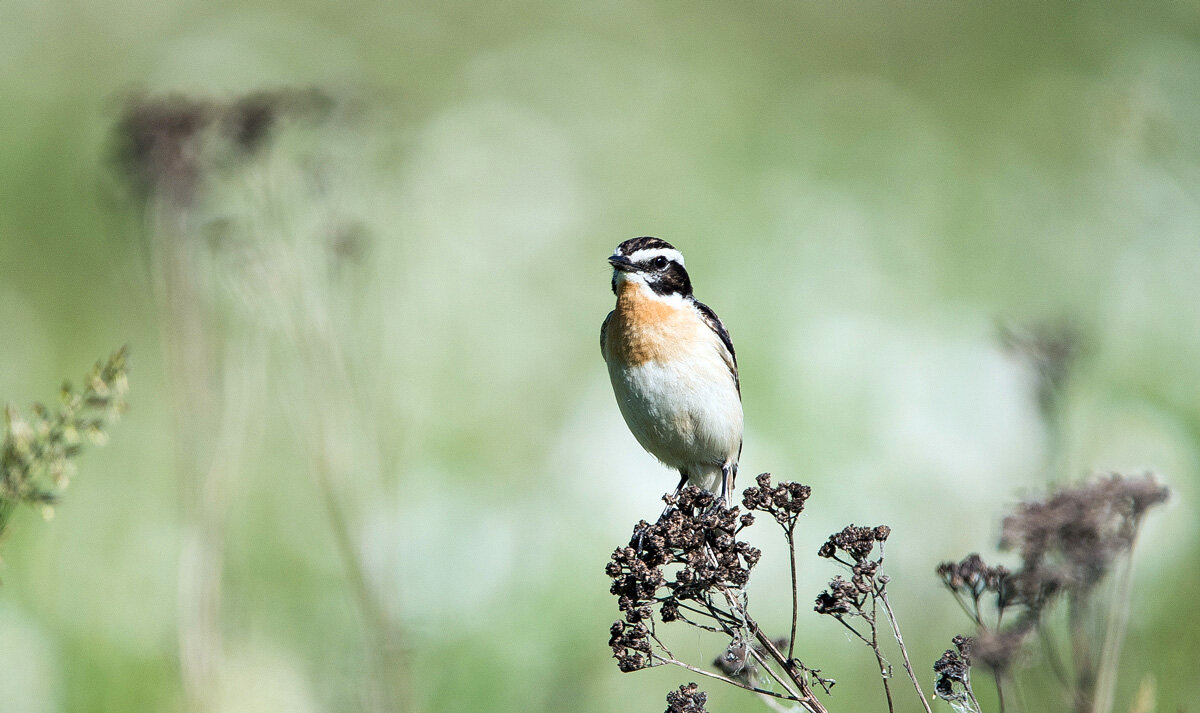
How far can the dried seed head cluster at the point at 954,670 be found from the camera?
111 inches

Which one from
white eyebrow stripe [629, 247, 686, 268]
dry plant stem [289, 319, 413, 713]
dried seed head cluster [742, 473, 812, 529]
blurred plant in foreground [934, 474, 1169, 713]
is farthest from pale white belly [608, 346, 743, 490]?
blurred plant in foreground [934, 474, 1169, 713]

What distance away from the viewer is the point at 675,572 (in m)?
3.17

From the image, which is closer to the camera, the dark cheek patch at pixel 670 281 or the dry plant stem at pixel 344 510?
the dry plant stem at pixel 344 510

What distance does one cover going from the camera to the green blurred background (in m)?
5.30

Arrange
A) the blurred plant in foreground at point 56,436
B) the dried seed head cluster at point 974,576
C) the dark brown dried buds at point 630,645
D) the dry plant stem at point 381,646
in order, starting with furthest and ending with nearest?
the dry plant stem at point 381,646, the dark brown dried buds at point 630,645, the dried seed head cluster at point 974,576, the blurred plant in foreground at point 56,436

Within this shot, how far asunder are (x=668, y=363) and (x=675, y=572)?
2.18 meters

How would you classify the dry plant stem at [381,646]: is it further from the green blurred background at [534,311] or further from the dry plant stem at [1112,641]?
the dry plant stem at [1112,641]

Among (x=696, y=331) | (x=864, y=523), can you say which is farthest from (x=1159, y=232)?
(x=696, y=331)

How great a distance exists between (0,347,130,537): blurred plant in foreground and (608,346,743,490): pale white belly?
2.85 metres

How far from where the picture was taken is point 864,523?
21.1 feet

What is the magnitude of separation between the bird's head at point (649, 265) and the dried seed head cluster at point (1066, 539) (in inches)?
115

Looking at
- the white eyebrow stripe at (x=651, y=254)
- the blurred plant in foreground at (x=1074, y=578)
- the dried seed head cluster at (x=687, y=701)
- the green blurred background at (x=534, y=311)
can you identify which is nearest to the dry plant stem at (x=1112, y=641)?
the blurred plant in foreground at (x=1074, y=578)

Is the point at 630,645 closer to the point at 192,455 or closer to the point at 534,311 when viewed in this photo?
the point at 192,455

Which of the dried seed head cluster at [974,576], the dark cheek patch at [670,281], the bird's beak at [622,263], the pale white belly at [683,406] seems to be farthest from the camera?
the dark cheek patch at [670,281]
